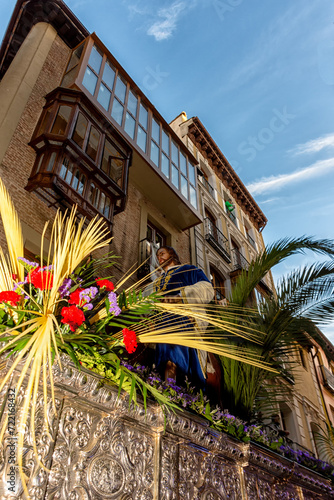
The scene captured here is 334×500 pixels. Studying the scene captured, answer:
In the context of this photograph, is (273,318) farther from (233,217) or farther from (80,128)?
(233,217)

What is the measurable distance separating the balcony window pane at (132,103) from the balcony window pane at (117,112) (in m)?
0.47

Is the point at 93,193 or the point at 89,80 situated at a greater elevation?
the point at 89,80

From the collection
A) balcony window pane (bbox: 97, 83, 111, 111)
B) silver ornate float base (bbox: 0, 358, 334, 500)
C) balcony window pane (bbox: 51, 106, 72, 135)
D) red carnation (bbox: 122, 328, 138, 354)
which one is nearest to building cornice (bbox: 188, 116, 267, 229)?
balcony window pane (bbox: 97, 83, 111, 111)

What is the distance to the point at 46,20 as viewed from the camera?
455 inches

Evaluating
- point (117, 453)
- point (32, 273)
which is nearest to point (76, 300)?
point (32, 273)

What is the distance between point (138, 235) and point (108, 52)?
16.6 ft

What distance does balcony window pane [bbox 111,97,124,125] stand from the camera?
987cm

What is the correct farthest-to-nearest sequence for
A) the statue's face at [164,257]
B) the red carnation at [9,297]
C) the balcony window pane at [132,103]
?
1. the balcony window pane at [132,103]
2. the statue's face at [164,257]
3. the red carnation at [9,297]

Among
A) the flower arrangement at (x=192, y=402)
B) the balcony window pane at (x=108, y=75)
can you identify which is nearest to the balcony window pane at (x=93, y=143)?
the balcony window pane at (x=108, y=75)

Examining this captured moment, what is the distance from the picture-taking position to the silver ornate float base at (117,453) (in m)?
2.61

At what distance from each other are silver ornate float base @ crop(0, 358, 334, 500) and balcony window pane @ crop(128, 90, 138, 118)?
29.2 ft

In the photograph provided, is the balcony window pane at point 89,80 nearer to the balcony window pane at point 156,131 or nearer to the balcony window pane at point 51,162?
the balcony window pane at point 156,131

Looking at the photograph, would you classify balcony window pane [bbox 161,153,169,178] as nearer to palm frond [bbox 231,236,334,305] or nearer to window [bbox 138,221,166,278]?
window [bbox 138,221,166,278]

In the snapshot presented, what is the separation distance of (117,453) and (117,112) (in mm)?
8659
